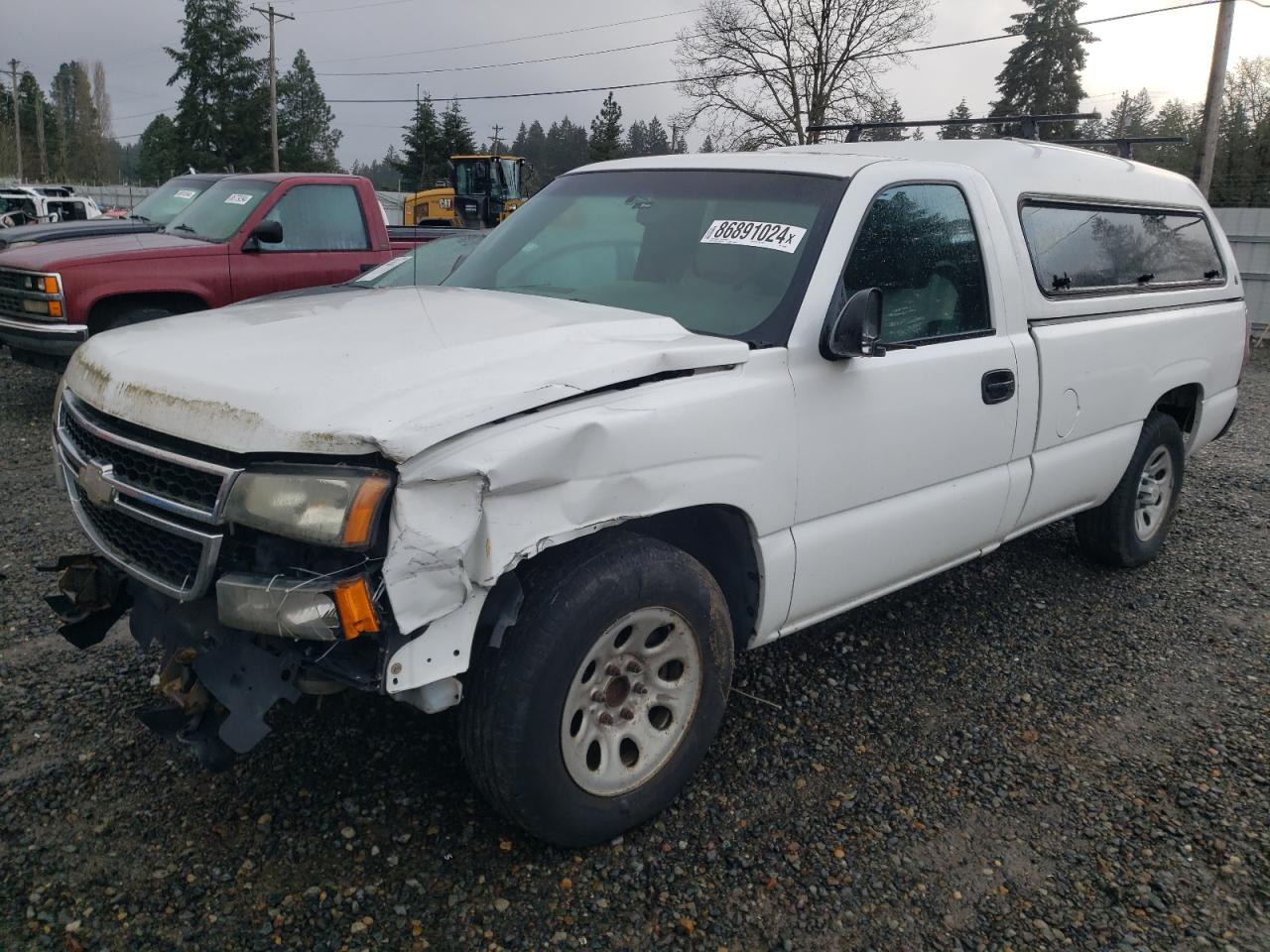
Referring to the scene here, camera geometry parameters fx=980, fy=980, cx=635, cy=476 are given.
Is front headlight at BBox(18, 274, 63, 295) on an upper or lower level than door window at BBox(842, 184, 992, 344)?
lower

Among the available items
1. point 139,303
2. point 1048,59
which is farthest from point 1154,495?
point 1048,59

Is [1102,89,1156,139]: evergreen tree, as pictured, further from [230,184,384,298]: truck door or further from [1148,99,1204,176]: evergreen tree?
[230,184,384,298]: truck door

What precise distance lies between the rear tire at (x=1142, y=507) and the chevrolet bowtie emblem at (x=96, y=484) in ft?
14.0

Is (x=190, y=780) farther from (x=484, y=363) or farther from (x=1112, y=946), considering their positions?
(x=1112, y=946)

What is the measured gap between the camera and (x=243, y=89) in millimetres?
47656

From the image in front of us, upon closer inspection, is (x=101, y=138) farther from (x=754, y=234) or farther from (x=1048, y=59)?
(x=754, y=234)

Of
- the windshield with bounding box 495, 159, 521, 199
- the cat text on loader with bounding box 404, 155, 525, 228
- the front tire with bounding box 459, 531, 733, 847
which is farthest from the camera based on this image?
the windshield with bounding box 495, 159, 521, 199

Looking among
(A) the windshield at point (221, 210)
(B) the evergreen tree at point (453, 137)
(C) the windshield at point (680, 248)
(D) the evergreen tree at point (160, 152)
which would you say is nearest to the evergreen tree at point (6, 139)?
(D) the evergreen tree at point (160, 152)

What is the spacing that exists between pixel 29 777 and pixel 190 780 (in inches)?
18.2

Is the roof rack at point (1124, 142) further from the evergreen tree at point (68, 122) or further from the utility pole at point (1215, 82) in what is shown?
the evergreen tree at point (68, 122)

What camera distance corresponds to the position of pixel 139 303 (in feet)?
24.2

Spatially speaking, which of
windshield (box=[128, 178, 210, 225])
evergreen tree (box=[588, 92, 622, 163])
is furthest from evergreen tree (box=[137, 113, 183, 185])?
windshield (box=[128, 178, 210, 225])

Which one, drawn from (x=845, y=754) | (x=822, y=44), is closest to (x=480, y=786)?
(x=845, y=754)

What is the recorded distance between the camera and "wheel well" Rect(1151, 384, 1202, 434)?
16.1 ft
